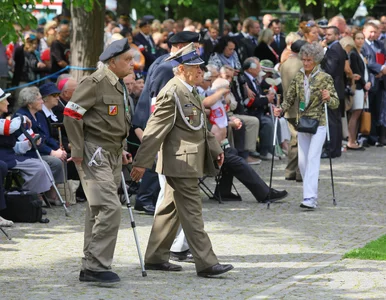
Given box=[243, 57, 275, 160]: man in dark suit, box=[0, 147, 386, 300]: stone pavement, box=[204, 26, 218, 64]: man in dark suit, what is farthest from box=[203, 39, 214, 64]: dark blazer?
box=[0, 147, 386, 300]: stone pavement

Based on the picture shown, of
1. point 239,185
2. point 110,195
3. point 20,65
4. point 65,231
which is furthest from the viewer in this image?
point 20,65

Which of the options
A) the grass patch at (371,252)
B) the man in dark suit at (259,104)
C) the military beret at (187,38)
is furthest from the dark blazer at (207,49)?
the grass patch at (371,252)

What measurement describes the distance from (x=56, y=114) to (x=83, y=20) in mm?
3337

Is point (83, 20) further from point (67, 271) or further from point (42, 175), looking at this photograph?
point (67, 271)

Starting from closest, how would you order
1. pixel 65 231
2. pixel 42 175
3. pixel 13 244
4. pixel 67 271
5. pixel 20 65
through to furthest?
1. pixel 67 271
2. pixel 13 244
3. pixel 65 231
4. pixel 42 175
5. pixel 20 65

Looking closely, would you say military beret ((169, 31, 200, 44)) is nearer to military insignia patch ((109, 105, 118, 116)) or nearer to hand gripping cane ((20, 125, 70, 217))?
military insignia patch ((109, 105, 118, 116))

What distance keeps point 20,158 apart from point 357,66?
9560 millimetres

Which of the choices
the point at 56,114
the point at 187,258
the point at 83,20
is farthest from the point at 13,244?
the point at 83,20

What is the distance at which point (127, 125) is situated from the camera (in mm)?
9195

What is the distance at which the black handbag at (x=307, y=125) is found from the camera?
13250mm

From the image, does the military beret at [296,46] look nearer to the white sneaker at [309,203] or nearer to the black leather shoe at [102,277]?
the white sneaker at [309,203]

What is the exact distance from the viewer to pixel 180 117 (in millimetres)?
9352

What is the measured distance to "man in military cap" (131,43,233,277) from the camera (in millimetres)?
9203

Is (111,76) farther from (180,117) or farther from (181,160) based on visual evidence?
(181,160)
